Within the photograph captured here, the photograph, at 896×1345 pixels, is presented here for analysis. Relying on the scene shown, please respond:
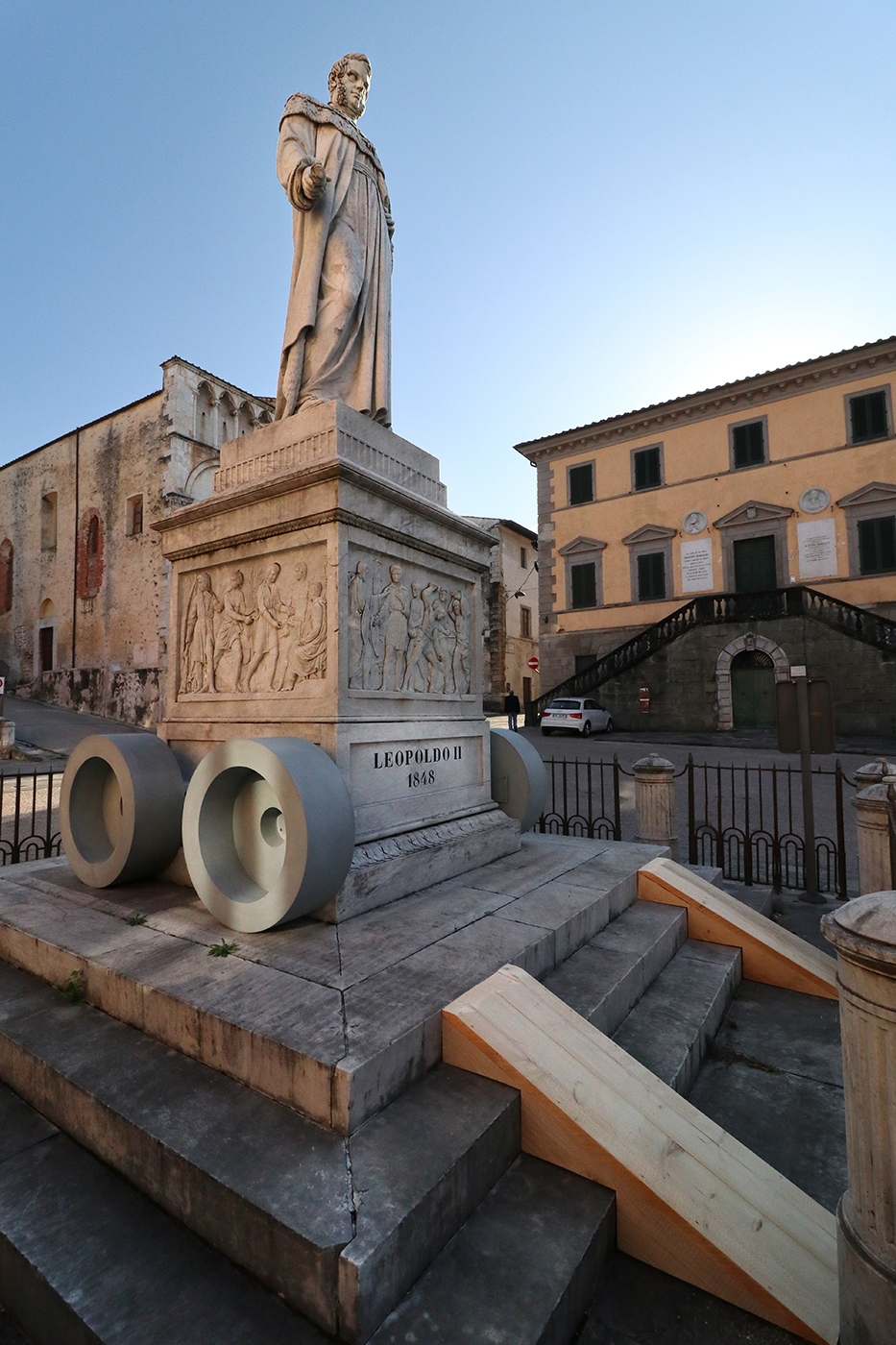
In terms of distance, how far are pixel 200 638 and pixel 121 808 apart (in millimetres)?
1311

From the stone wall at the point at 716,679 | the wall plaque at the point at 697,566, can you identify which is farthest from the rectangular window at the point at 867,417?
the stone wall at the point at 716,679

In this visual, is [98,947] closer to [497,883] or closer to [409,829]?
[409,829]

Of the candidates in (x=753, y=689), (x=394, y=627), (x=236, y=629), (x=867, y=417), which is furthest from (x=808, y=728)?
(x=867, y=417)

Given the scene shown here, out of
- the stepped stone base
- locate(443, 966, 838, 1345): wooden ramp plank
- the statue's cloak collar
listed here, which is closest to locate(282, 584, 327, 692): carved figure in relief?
the stepped stone base

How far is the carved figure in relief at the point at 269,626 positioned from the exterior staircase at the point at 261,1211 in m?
2.22

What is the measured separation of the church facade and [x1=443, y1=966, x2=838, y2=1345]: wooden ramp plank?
2172 centimetres

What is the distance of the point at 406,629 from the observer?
4.54 m

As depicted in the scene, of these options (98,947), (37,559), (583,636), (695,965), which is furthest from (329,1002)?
(37,559)

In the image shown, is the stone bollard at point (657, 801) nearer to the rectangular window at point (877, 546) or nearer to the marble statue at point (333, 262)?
the marble statue at point (333, 262)

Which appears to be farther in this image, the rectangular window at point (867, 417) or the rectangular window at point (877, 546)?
the rectangular window at point (867, 417)

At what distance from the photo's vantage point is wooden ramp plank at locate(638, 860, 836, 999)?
143 inches

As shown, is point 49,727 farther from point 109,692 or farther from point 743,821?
point 743,821

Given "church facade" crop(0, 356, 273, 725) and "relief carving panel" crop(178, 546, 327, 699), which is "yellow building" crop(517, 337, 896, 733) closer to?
"church facade" crop(0, 356, 273, 725)

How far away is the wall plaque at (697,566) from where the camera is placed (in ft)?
77.3
